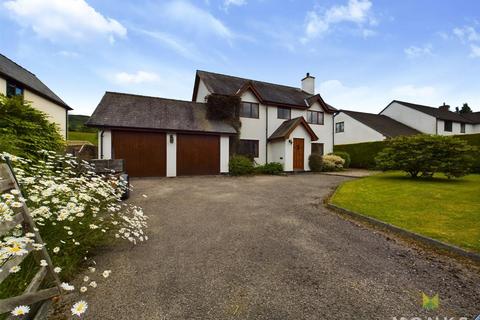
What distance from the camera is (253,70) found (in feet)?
87.1

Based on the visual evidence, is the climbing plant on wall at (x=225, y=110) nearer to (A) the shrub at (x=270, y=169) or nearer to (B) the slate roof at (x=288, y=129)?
(A) the shrub at (x=270, y=169)

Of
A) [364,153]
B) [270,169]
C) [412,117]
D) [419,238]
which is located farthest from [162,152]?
[412,117]

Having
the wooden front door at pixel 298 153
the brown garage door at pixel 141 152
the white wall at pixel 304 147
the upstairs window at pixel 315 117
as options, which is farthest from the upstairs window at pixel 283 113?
the brown garage door at pixel 141 152

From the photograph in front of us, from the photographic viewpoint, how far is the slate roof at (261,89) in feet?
60.3

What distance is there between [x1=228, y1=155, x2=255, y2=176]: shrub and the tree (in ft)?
33.7

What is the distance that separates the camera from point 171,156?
14.2 metres

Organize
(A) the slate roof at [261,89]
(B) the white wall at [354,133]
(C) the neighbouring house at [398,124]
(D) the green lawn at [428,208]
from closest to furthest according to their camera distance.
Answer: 1. (D) the green lawn at [428,208]
2. (A) the slate roof at [261,89]
3. (B) the white wall at [354,133]
4. (C) the neighbouring house at [398,124]

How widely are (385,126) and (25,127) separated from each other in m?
32.4

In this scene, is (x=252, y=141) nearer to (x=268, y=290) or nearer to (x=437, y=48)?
(x=437, y=48)

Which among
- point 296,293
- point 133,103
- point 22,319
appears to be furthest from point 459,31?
point 133,103

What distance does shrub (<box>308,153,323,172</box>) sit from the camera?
18005mm

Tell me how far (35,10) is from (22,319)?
13668 mm

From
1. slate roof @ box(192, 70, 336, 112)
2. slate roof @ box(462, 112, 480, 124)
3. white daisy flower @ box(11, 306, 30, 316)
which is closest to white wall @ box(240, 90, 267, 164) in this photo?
slate roof @ box(192, 70, 336, 112)

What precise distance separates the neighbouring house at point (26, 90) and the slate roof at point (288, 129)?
14.0 m
